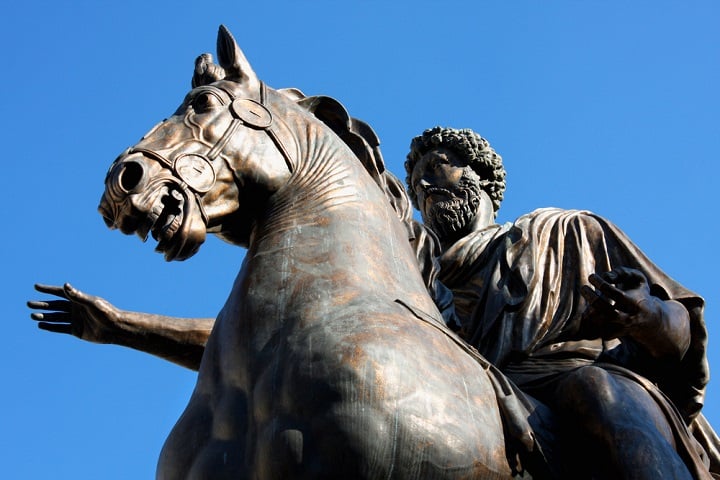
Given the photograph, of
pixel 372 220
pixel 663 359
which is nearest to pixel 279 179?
pixel 372 220

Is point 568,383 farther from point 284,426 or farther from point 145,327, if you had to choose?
point 145,327

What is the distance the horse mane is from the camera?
874 cm

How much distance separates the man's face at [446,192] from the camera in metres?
10.1

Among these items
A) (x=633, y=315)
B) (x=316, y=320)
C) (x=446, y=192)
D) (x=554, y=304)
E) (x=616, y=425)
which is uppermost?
(x=446, y=192)

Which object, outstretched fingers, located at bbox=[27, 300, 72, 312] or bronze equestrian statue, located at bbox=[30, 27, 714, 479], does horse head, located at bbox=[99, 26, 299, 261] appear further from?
outstretched fingers, located at bbox=[27, 300, 72, 312]

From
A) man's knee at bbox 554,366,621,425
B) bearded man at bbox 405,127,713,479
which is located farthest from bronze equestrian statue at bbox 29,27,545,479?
bearded man at bbox 405,127,713,479

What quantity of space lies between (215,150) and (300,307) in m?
1.22

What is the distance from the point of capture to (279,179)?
793 centimetres

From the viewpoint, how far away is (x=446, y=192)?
10.1 meters

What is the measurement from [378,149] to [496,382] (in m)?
2.08

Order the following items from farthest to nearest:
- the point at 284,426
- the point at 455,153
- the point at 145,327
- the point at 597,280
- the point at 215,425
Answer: the point at 455,153 → the point at 145,327 → the point at 597,280 → the point at 215,425 → the point at 284,426

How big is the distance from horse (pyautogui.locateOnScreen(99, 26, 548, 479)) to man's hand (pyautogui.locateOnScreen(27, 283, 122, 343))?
37.3 inches

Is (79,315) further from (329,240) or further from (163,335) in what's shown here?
(329,240)

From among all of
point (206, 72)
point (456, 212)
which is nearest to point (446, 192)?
point (456, 212)
